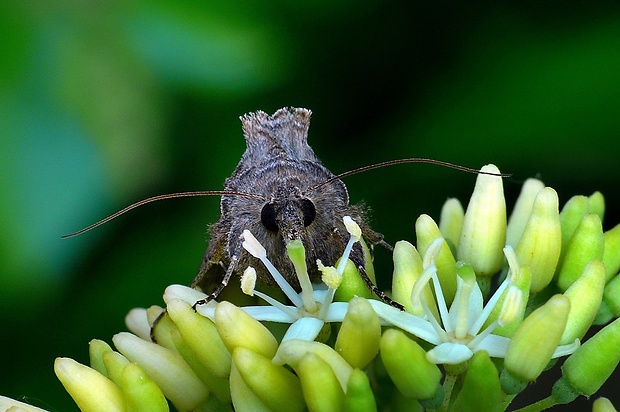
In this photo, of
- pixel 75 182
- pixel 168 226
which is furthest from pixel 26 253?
pixel 168 226

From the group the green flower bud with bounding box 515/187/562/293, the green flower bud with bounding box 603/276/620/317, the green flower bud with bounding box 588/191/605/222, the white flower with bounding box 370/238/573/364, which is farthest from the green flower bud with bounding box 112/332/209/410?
the green flower bud with bounding box 588/191/605/222

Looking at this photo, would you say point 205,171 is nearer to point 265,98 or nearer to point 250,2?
point 265,98

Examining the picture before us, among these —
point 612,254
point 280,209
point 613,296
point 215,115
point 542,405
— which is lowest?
point 542,405

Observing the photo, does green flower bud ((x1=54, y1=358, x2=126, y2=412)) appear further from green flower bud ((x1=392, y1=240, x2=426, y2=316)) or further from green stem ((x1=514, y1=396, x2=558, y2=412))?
green stem ((x1=514, y1=396, x2=558, y2=412))

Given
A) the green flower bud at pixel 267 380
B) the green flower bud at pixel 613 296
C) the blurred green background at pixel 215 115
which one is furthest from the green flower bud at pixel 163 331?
the green flower bud at pixel 613 296

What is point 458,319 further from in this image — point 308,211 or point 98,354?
point 98,354

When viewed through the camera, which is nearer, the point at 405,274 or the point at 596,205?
the point at 405,274

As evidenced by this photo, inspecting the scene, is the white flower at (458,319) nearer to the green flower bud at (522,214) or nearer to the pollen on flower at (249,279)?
the pollen on flower at (249,279)

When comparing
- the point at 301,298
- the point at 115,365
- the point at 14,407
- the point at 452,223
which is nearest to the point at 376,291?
the point at 301,298
